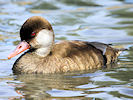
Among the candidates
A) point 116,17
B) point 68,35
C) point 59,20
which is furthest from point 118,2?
point 68,35

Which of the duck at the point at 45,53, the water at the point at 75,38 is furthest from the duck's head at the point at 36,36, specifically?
the water at the point at 75,38

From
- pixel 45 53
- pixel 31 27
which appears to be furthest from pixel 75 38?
pixel 31 27

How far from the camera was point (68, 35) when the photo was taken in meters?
12.0

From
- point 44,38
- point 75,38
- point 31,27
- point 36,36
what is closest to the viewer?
point 31,27

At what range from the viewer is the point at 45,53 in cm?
834

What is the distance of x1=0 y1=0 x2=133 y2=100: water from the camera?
6.58 meters

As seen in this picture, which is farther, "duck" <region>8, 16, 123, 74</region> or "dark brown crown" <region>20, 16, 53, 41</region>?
"duck" <region>8, 16, 123, 74</region>

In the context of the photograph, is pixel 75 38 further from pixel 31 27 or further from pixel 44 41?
pixel 31 27

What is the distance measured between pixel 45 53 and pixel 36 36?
438 millimetres

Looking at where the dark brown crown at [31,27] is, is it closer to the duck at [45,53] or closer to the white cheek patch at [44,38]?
the duck at [45,53]

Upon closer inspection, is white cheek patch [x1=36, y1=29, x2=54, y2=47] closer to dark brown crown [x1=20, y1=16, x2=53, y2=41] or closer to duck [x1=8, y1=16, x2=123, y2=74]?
duck [x1=8, y1=16, x2=123, y2=74]

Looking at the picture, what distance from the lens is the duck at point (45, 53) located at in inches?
316

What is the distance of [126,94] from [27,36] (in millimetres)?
2580

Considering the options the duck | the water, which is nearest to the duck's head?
the duck
